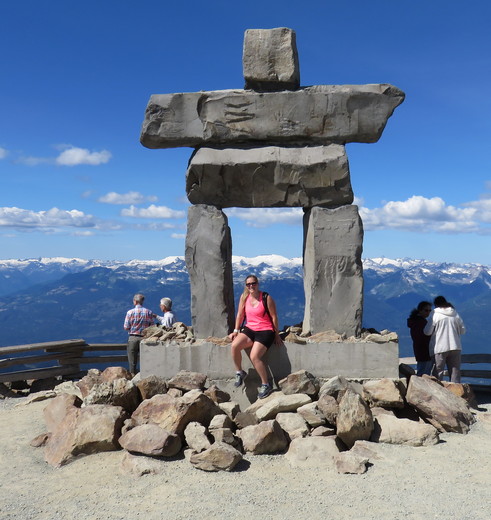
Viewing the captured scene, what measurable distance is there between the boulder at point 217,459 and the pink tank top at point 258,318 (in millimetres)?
1900

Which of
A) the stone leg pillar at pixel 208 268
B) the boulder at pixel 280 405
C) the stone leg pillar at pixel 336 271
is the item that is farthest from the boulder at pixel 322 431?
the stone leg pillar at pixel 208 268

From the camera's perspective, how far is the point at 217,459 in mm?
5359

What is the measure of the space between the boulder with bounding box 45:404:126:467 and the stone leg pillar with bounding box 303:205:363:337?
10.1ft

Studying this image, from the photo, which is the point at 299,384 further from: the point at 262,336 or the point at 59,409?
the point at 59,409

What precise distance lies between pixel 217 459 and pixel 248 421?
1.00 metres

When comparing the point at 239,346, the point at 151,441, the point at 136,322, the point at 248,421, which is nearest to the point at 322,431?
the point at 248,421

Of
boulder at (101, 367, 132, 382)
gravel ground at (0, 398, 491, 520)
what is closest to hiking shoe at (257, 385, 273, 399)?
gravel ground at (0, 398, 491, 520)

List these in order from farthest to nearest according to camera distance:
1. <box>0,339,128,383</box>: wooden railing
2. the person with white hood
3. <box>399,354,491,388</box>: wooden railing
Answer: <box>0,339,128,383</box>: wooden railing, <box>399,354,491,388</box>: wooden railing, the person with white hood

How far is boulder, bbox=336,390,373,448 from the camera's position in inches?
230

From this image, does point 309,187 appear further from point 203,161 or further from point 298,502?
point 298,502

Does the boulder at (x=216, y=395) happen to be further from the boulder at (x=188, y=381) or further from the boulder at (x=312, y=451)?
the boulder at (x=312, y=451)

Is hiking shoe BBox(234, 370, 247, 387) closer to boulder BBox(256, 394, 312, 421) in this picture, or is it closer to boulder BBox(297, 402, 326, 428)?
boulder BBox(256, 394, 312, 421)

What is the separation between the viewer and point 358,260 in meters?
7.37

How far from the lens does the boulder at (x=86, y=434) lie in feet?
19.3
